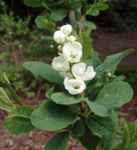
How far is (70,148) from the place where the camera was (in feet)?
13.9

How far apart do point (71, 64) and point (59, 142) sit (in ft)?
0.92

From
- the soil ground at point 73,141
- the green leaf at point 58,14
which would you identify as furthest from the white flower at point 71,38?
the soil ground at point 73,141

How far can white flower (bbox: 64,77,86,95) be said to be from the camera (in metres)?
→ 1.65

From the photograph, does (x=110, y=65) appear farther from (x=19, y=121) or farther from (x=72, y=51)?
(x=19, y=121)

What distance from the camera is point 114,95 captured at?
5.68 ft

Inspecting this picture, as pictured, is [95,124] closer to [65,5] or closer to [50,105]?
[50,105]

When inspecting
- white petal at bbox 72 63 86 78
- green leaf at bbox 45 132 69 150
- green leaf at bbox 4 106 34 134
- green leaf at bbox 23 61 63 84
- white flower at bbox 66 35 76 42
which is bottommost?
green leaf at bbox 45 132 69 150

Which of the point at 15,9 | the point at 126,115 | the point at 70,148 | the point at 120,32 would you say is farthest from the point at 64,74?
the point at 15,9

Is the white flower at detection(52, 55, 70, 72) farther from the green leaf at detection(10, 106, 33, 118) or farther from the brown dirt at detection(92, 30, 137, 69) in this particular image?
the brown dirt at detection(92, 30, 137, 69)

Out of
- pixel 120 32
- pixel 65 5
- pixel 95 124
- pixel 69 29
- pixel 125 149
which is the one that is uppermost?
pixel 69 29

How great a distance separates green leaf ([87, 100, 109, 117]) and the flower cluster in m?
0.05

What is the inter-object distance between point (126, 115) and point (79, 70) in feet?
10.0

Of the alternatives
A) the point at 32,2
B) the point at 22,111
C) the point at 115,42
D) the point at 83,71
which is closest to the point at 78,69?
the point at 83,71

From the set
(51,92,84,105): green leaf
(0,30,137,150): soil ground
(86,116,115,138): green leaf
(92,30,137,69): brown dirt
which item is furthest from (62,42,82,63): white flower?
(92,30,137,69): brown dirt
